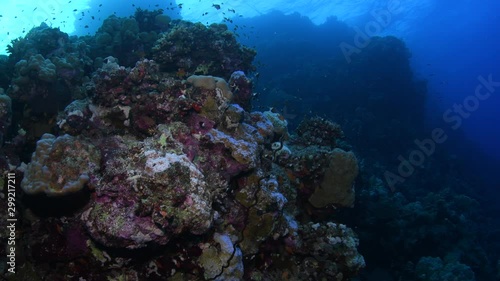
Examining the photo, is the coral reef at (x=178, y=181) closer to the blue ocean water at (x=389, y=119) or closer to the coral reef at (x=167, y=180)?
the coral reef at (x=167, y=180)

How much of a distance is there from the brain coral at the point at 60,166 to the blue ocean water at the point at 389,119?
198 inches

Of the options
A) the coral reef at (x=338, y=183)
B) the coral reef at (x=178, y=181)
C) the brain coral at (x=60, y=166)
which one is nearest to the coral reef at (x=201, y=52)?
the coral reef at (x=178, y=181)

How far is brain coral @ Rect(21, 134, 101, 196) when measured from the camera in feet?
10.7

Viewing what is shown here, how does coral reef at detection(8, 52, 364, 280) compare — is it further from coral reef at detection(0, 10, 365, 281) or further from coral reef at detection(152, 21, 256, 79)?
coral reef at detection(152, 21, 256, 79)

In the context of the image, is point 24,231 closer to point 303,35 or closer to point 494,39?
point 303,35

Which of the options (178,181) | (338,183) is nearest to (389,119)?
(338,183)

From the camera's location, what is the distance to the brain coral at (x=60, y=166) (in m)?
3.25

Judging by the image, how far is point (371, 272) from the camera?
10.8 m

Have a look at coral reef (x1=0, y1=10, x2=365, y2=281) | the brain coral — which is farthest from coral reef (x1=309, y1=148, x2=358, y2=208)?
the brain coral

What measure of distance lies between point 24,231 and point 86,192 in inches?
50.1

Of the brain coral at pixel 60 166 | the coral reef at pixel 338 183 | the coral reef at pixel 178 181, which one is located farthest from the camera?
the coral reef at pixel 338 183

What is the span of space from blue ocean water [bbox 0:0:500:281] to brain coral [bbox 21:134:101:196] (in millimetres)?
5026

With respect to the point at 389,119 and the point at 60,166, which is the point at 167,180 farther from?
the point at 389,119

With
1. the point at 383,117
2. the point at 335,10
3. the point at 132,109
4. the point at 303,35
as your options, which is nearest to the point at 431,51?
the point at 335,10
